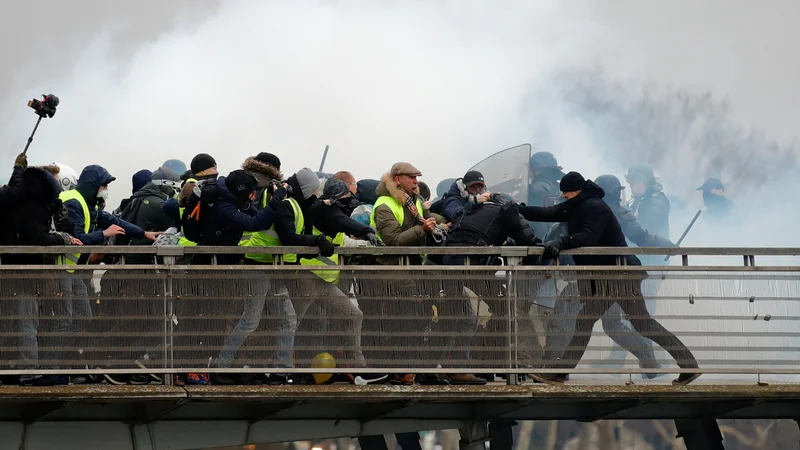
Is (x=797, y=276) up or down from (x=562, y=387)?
up

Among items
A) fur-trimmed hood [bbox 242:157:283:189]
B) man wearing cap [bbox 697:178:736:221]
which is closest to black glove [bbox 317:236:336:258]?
fur-trimmed hood [bbox 242:157:283:189]

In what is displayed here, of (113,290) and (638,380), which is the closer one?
(113,290)

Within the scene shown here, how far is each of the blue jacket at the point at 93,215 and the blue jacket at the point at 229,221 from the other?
1.00 meters

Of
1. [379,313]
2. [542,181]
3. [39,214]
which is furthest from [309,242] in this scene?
[542,181]

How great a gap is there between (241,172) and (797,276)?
197 inches

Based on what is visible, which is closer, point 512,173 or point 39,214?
point 39,214

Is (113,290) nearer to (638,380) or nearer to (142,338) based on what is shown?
(142,338)

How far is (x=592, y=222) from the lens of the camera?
14312 millimetres

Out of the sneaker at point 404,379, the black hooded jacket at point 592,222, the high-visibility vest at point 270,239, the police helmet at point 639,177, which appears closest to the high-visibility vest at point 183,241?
the high-visibility vest at point 270,239

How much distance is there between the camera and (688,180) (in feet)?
114

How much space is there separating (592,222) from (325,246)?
2.59 m

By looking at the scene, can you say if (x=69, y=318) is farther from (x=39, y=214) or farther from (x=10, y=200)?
(x=10, y=200)

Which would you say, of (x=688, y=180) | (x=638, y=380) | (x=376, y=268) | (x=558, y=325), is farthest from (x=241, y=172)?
(x=688, y=180)

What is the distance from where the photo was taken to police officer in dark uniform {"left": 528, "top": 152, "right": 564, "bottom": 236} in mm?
22297
